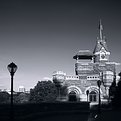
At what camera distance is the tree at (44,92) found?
51.3 meters

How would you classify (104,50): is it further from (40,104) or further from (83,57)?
(40,104)

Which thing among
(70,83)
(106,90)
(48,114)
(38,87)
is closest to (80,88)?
(70,83)

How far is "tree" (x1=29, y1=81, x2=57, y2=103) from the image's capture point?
51.3m

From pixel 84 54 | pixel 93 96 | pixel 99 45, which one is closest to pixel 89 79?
pixel 93 96

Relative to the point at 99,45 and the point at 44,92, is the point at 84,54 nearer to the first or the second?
the point at 99,45

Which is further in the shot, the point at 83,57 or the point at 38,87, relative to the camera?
the point at 83,57

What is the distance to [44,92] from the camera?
51906 mm

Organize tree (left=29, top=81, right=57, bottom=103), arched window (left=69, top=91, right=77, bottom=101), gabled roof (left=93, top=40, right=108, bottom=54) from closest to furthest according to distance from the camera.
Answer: tree (left=29, top=81, right=57, bottom=103)
arched window (left=69, top=91, right=77, bottom=101)
gabled roof (left=93, top=40, right=108, bottom=54)

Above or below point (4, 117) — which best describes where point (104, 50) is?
above

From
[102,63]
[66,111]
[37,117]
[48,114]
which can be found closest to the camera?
[37,117]

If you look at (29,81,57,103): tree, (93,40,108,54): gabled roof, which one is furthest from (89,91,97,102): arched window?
(93,40,108,54): gabled roof

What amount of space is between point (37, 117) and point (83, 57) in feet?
136

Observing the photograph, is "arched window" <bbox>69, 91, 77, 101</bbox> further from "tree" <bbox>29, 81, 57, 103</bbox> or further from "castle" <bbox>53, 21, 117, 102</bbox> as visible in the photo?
"tree" <bbox>29, 81, 57, 103</bbox>

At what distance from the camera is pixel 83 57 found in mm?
64000
